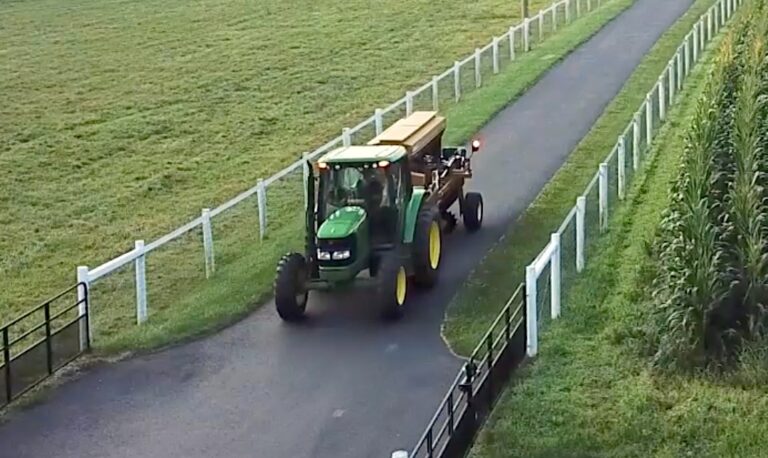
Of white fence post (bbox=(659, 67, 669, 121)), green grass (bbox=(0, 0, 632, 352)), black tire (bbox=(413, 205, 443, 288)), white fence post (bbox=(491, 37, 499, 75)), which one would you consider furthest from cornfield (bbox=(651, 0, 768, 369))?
white fence post (bbox=(491, 37, 499, 75))

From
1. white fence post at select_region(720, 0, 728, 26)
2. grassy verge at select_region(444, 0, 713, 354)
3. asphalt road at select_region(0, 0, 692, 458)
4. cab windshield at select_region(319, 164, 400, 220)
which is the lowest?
asphalt road at select_region(0, 0, 692, 458)

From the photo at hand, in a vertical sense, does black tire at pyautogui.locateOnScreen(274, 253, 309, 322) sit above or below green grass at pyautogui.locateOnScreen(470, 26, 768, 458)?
above

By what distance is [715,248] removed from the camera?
15.5 metres

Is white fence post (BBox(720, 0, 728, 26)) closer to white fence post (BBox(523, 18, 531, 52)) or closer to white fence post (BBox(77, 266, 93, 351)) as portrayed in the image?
white fence post (BBox(523, 18, 531, 52))

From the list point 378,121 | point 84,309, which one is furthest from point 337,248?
point 378,121

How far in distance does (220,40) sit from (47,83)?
28.6ft

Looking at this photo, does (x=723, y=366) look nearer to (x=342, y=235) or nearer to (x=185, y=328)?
(x=342, y=235)

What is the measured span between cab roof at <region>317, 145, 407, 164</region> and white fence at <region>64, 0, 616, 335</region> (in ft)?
7.80

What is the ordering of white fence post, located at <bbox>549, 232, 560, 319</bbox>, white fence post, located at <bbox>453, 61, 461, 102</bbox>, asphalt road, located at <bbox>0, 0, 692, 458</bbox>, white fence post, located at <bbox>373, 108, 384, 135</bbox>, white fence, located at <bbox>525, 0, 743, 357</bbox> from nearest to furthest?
asphalt road, located at <bbox>0, 0, 692, 458</bbox> → white fence, located at <bbox>525, 0, 743, 357</bbox> → white fence post, located at <bbox>549, 232, 560, 319</bbox> → white fence post, located at <bbox>373, 108, 384, 135</bbox> → white fence post, located at <bbox>453, 61, 461, 102</bbox>

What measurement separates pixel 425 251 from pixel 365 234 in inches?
35.8

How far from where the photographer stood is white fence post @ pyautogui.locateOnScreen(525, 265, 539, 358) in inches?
584

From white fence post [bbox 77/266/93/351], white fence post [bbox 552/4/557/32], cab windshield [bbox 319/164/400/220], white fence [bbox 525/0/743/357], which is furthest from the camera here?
white fence post [bbox 552/4/557/32]

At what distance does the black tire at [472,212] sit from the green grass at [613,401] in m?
3.93

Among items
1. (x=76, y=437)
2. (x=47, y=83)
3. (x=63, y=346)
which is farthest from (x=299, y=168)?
(x=47, y=83)
